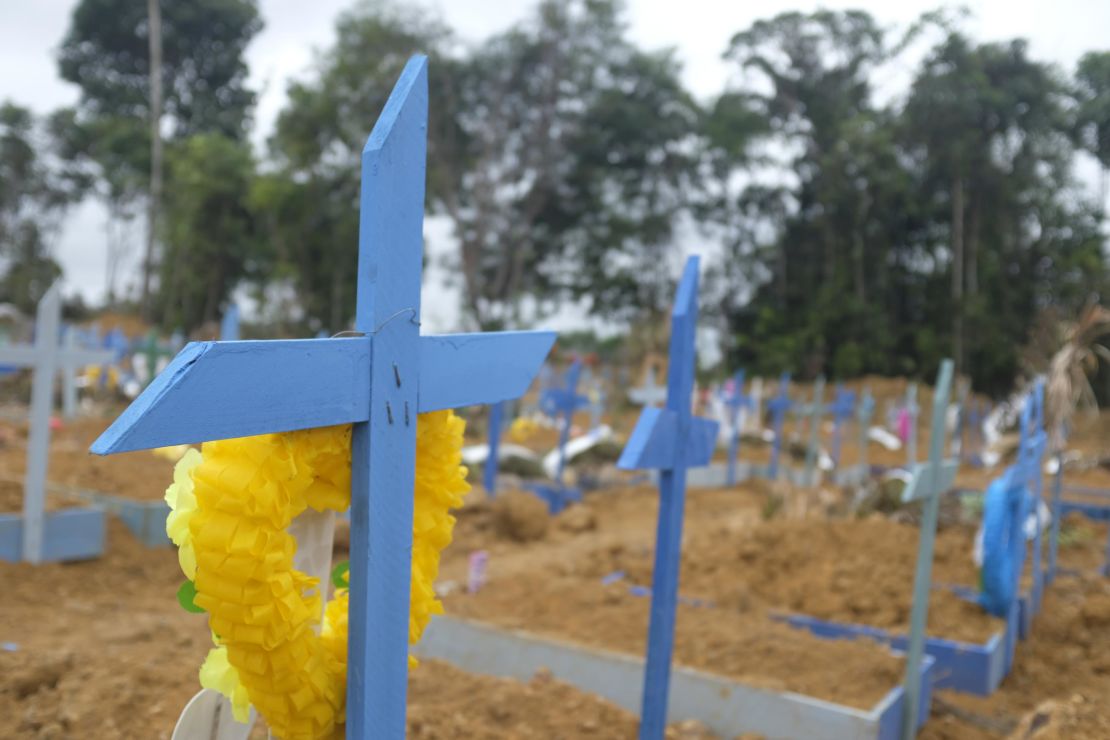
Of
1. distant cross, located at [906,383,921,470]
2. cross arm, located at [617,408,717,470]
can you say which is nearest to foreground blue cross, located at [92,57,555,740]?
cross arm, located at [617,408,717,470]

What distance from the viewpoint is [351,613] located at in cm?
133

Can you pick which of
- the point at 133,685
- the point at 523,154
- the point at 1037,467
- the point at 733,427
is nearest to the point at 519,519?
the point at 1037,467

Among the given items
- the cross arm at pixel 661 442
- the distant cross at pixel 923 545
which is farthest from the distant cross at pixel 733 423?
the cross arm at pixel 661 442

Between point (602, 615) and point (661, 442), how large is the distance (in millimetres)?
2088

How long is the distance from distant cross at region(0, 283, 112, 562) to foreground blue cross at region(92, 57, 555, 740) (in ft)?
12.9

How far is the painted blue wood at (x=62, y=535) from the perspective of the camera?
15.6 ft

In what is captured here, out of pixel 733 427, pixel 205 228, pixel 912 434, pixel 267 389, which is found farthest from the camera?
Answer: pixel 205 228

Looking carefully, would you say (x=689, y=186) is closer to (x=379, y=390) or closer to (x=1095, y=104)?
(x=1095, y=104)

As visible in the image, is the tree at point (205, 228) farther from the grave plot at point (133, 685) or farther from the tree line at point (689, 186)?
the grave plot at point (133, 685)

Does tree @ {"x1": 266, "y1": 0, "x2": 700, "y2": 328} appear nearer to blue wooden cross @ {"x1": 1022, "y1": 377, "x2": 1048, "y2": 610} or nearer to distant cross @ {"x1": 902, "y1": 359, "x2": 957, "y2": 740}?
blue wooden cross @ {"x1": 1022, "y1": 377, "x2": 1048, "y2": 610}

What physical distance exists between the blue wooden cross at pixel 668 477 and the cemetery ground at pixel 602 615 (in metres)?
0.47

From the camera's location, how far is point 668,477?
2.54 m

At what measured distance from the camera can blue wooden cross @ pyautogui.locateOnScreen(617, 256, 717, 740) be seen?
246cm

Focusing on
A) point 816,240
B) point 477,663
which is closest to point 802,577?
point 477,663
